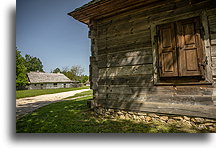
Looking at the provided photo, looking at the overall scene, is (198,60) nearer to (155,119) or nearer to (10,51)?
(155,119)

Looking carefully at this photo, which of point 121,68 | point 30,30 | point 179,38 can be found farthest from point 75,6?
point 179,38

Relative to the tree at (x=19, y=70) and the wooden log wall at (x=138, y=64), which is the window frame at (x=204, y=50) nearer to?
the wooden log wall at (x=138, y=64)

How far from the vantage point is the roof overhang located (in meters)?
3.53

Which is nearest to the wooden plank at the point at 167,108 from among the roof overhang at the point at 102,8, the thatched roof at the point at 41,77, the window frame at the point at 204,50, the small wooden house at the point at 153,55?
the small wooden house at the point at 153,55

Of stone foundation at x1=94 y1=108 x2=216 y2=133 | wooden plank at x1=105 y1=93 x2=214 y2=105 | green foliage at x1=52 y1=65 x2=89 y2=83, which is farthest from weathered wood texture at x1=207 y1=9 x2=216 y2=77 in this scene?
green foliage at x1=52 y1=65 x2=89 y2=83

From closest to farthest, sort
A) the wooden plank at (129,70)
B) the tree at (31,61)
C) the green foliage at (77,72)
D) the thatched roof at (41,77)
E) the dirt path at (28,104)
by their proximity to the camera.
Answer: the wooden plank at (129,70) < the tree at (31,61) < the dirt path at (28,104) < the thatched roof at (41,77) < the green foliage at (77,72)

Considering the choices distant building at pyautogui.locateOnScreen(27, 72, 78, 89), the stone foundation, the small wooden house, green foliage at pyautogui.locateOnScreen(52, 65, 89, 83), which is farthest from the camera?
green foliage at pyautogui.locateOnScreen(52, 65, 89, 83)

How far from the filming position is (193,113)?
2.79 meters

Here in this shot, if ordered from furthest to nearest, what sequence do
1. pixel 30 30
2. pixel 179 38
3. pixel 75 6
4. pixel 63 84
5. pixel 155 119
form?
pixel 63 84 → pixel 75 6 → pixel 30 30 → pixel 155 119 → pixel 179 38

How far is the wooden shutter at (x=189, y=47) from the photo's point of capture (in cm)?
279

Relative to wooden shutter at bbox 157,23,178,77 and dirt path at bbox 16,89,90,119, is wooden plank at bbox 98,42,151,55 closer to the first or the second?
wooden shutter at bbox 157,23,178,77

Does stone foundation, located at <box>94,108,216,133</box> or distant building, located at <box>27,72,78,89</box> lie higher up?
distant building, located at <box>27,72,78,89</box>

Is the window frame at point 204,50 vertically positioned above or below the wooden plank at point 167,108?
above

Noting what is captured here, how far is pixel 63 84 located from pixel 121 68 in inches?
1129
